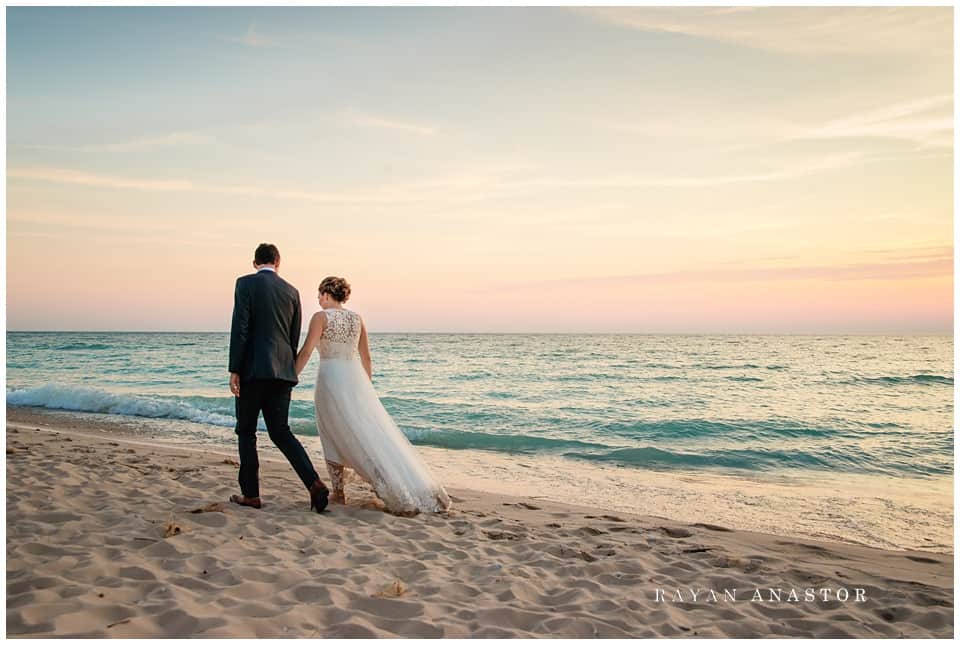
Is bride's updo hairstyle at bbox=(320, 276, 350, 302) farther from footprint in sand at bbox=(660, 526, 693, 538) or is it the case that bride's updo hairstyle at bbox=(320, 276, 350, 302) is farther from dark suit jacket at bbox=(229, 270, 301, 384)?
footprint in sand at bbox=(660, 526, 693, 538)

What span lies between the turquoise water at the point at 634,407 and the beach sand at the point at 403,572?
16.5 ft

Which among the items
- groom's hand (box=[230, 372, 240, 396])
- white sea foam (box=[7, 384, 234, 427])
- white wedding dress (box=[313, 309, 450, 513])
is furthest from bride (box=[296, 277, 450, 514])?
white sea foam (box=[7, 384, 234, 427])

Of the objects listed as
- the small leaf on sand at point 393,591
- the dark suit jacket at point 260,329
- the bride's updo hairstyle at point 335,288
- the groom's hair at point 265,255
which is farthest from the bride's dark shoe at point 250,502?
the small leaf on sand at point 393,591

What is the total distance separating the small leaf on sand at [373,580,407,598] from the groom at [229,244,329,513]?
1.94 m

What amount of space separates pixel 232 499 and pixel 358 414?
1.32 meters

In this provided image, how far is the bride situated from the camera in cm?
583

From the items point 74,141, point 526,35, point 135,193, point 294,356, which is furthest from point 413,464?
point 135,193

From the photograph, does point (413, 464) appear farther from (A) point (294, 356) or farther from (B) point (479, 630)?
(B) point (479, 630)

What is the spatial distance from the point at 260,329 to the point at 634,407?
13394 millimetres

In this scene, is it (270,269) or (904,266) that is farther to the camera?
(904,266)

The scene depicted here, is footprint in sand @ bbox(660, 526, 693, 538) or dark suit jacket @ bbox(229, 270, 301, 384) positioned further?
footprint in sand @ bbox(660, 526, 693, 538)

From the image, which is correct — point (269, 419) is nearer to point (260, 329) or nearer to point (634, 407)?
point (260, 329)

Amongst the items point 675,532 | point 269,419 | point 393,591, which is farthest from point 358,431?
point 675,532

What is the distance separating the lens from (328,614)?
11.1 ft
